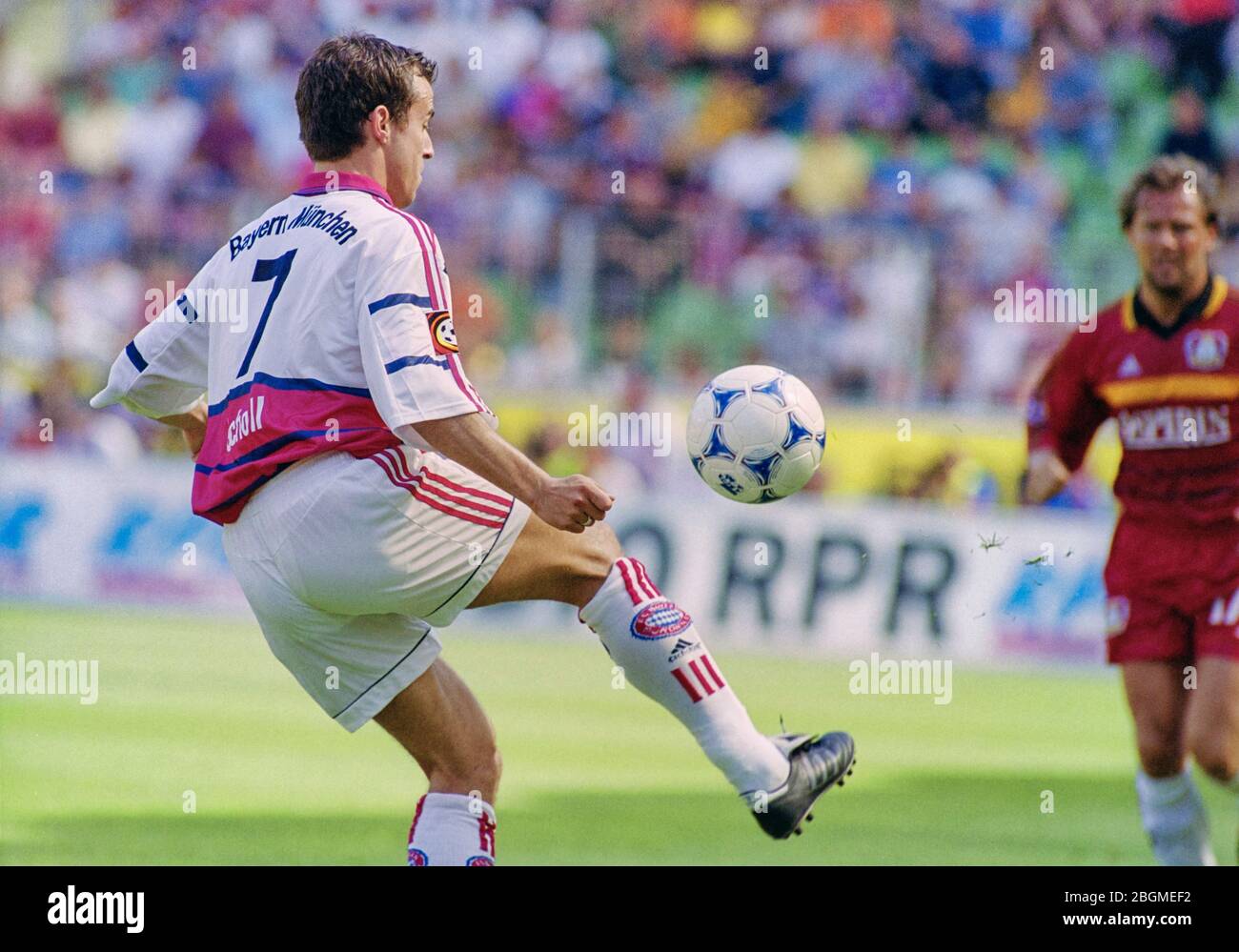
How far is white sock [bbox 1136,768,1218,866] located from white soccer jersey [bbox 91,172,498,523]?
2.91 m

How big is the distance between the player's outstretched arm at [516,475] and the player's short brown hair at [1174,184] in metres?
2.97

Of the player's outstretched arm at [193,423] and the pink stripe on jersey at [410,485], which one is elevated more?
the player's outstretched arm at [193,423]

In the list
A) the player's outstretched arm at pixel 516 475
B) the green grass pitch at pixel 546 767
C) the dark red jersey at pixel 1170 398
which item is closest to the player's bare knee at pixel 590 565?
the player's outstretched arm at pixel 516 475

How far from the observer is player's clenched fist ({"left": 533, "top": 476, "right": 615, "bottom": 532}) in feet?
12.7

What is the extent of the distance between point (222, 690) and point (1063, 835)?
5.79 metres

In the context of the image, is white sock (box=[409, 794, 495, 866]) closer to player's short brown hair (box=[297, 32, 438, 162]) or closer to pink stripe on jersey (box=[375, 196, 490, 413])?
pink stripe on jersey (box=[375, 196, 490, 413])

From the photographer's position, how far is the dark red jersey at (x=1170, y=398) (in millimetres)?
5789
